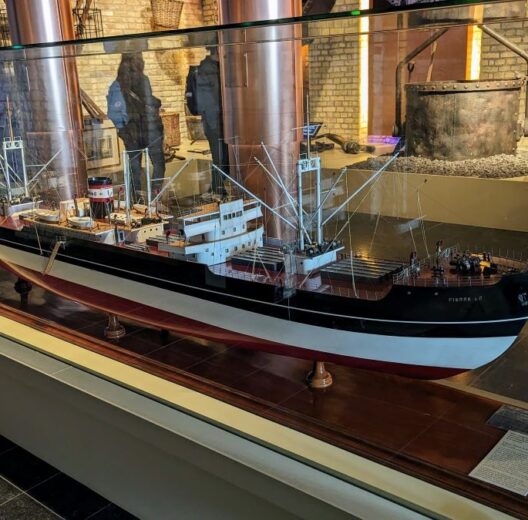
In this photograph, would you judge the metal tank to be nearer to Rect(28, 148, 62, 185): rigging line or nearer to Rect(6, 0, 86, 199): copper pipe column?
Rect(6, 0, 86, 199): copper pipe column

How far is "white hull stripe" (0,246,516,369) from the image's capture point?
46.3 inches

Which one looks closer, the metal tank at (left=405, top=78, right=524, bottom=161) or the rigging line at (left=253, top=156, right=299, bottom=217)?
the metal tank at (left=405, top=78, right=524, bottom=161)

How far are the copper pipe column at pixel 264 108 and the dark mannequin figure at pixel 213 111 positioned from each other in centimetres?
3

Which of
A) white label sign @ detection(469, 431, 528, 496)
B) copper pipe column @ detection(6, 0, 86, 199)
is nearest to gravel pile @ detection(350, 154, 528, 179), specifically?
white label sign @ detection(469, 431, 528, 496)

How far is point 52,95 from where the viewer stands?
2139mm

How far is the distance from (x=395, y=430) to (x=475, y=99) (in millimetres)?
718

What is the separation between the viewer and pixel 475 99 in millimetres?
1412

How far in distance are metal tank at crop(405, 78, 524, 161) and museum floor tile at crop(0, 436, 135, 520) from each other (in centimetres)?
126

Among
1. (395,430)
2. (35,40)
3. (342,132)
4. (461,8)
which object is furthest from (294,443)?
(35,40)

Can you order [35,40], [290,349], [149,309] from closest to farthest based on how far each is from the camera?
1. [290,349]
2. [149,309]
3. [35,40]

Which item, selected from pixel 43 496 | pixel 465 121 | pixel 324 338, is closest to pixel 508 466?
pixel 324 338

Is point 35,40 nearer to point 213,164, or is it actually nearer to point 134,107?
point 134,107

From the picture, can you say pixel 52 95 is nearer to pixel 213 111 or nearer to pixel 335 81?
pixel 213 111

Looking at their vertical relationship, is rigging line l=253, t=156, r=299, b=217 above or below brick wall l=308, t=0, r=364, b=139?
below
